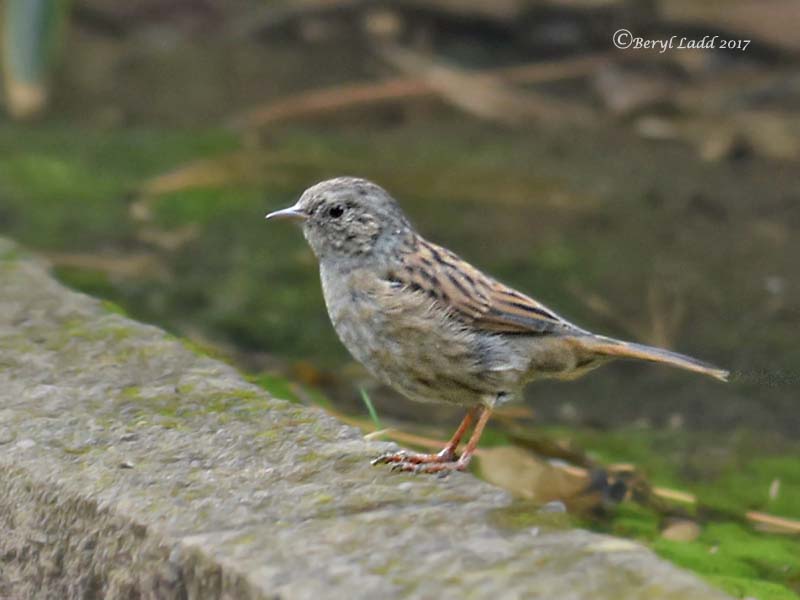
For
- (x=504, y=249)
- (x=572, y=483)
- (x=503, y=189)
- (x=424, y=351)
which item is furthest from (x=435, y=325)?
(x=503, y=189)

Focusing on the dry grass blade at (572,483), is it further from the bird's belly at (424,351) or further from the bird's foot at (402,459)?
the bird's foot at (402,459)

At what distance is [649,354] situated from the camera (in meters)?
4.02

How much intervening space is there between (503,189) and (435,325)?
3.62m

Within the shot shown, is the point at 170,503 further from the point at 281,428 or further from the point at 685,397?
the point at 685,397

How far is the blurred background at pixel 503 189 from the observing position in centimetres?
516

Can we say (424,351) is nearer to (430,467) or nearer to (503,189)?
(430,467)

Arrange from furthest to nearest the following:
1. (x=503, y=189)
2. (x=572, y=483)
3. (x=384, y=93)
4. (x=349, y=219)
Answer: (x=384, y=93) < (x=503, y=189) < (x=572, y=483) < (x=349, y=219)

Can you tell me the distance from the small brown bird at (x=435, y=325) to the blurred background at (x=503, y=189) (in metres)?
0.54

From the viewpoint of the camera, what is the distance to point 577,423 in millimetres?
5527

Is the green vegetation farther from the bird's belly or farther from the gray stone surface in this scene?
the gray stone surface

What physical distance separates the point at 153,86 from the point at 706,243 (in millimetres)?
3767

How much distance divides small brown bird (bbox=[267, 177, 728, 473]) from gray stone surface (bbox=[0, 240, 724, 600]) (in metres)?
0.38

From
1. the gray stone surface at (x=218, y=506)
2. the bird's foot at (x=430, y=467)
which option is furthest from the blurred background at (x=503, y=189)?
the gray stone surface at (x=218, y=506)

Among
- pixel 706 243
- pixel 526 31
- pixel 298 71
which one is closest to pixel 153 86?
pixel 298 71
